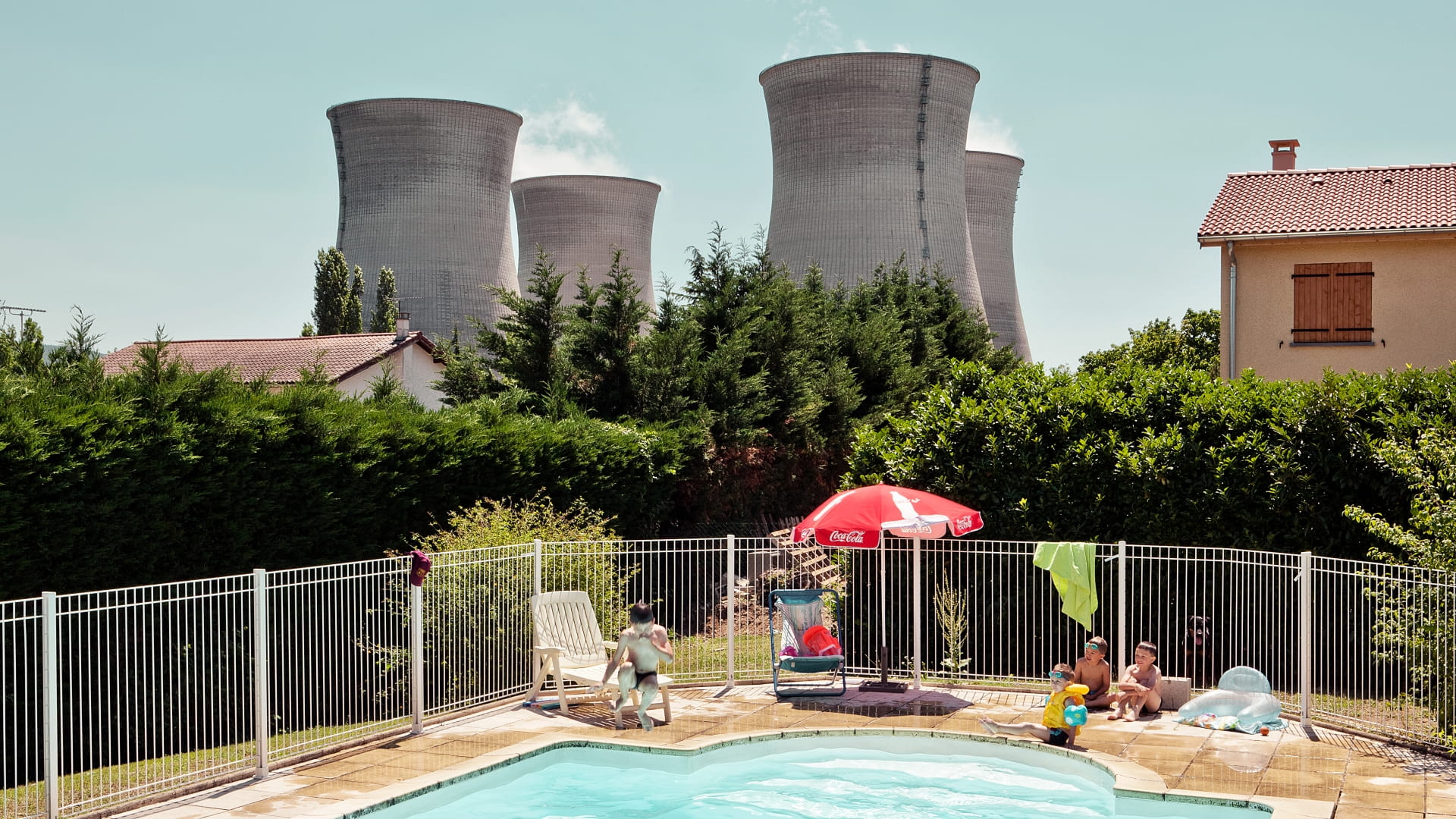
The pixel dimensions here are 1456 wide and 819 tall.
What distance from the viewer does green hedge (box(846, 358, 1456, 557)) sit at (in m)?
12.1

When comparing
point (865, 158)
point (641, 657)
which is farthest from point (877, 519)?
point (865, 158)

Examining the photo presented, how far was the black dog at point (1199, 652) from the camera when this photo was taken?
11.3m

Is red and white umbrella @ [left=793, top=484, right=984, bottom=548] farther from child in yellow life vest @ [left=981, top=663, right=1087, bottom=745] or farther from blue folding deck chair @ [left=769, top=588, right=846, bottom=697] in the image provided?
child in yellow life vest @ [left=981, top=663, right=1087, bottom=745]

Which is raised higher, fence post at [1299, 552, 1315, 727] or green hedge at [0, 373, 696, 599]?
green hedge at [0, 373, 696, 599]

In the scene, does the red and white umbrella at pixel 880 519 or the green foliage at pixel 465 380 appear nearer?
the red and white umbrella at pixel 880 519

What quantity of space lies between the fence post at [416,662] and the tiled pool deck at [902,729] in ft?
0.44

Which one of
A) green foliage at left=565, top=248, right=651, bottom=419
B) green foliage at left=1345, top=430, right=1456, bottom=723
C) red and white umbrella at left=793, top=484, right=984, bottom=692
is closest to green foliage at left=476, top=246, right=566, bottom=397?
green foliage at left=565, top=248, right=651, bottom=419

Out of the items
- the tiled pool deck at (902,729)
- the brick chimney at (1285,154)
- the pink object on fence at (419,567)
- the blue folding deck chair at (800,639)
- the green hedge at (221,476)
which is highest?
the brick chimney at (1285,154)

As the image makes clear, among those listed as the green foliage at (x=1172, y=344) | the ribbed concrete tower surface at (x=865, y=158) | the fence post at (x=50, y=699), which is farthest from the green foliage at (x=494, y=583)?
the green foliage at (x=1172, y=344)

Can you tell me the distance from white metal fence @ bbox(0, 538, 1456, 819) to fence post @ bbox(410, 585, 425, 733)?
26 mm

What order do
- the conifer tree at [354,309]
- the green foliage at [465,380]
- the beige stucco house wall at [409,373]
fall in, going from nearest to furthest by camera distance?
the green foliage at [465,380] → the beige stucco house wall at [409,373] → the conifer tree at [354,309]

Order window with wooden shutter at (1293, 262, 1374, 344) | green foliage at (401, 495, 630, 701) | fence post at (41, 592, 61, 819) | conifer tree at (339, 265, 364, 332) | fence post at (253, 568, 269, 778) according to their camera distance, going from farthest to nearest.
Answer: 1. conifer tree at (339, 265, 364, 332)
2. window with wooden shutter at (1293, 262, 1374, 344)
3. green foliage at (401, 495, 630, 701)
4. fence post at (253, 568, 269, 778)
5. fence post at (41, 592, 61, 819)

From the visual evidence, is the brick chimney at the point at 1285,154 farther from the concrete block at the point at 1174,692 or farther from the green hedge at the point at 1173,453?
the concrete block at the point at 1174,692

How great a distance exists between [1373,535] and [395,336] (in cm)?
2500
